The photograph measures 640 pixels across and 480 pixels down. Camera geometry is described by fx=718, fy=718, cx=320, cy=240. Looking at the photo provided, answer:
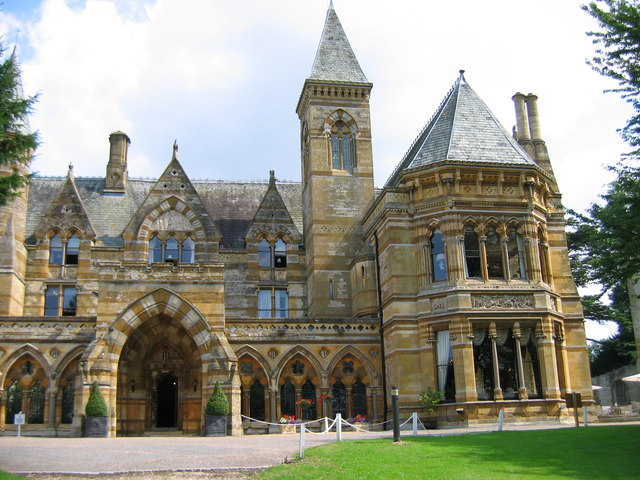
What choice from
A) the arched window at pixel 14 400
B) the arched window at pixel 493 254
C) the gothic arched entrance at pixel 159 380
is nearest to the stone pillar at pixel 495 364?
the arched window at pixel 493 254

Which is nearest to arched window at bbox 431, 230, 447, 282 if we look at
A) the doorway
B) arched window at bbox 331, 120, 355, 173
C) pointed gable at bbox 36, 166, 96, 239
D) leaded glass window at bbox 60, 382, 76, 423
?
arched window at bbox 331, 120, 355, 173

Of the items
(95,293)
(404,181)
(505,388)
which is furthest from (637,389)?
(95,293)

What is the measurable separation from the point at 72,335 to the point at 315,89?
17.1m

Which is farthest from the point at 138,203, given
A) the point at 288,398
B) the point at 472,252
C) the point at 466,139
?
the point at 472,252

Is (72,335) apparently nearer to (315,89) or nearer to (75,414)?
(75,414)

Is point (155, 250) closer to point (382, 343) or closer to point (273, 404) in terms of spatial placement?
point (273, 404)

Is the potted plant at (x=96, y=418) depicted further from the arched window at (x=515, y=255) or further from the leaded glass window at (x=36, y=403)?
the arched window at (x=515, y=255)

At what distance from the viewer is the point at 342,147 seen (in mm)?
36844

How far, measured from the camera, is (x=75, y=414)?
25562 millimetres

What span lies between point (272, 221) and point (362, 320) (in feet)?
30.0

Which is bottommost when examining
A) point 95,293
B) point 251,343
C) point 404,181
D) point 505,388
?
point 505,388

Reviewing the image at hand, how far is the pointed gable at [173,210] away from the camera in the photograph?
35.4 metres

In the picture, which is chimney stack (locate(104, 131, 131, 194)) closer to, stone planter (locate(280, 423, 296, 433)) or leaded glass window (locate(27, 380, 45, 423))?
leaded glass window (locate(27, 380, 45, 423))

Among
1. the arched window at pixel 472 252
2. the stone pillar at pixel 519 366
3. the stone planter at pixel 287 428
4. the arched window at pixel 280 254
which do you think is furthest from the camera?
the arched window at pixel 280 254
